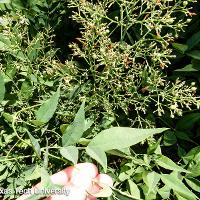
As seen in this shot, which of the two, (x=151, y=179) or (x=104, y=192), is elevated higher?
(x=104, y=192)

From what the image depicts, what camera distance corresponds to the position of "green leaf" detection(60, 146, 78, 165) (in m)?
0.65

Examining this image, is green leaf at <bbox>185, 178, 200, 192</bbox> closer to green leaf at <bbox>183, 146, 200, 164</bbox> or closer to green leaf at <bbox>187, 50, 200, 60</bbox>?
green leaf at <bbox>183, 146, 200, 164</bbox>

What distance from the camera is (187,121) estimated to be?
1.04 m

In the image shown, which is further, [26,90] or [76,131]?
[26,90]

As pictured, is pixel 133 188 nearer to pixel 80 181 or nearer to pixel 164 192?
pixel 164 192

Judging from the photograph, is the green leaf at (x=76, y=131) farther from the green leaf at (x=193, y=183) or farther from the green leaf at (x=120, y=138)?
the green leaf at (x=193, y=183)

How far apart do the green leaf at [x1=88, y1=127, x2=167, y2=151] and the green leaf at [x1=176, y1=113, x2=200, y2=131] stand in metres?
0.39

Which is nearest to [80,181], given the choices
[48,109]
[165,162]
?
[48,109]

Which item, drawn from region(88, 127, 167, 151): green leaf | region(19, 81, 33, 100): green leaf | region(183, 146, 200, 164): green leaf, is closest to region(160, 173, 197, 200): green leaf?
region(183, 146, 200, 164): green leaf

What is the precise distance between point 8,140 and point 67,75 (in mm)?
213

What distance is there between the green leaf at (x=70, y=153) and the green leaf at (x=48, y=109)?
10 centimetres

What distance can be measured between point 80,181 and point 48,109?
152 millimetres

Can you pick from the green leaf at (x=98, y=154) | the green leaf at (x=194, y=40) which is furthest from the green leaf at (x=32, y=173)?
the green leaf at (x=194, y=40)

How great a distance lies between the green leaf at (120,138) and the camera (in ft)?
2.19
